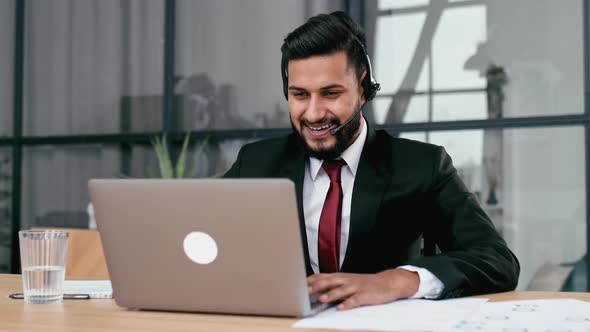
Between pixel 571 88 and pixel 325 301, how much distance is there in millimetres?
3180

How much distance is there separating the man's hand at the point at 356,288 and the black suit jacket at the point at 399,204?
412 millimetres

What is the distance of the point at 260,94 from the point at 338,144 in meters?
2.98

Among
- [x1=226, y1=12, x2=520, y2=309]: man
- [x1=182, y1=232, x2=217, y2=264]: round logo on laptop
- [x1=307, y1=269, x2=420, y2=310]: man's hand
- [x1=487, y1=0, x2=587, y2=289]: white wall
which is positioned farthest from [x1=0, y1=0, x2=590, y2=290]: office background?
[x1=182, y1=232, x2=217, y2=264]: round logo on laptop

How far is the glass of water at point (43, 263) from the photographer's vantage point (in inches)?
62.4

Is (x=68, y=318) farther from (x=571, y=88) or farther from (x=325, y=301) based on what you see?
(x=571, y=88)

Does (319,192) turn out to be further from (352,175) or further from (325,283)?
(325,283)

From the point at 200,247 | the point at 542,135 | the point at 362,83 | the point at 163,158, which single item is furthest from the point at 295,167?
the point at 163,158

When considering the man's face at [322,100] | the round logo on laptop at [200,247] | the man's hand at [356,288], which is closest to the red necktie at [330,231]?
the man's face at [322,100]

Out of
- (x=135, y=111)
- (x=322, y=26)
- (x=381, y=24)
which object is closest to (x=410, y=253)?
(x=322, y=26)

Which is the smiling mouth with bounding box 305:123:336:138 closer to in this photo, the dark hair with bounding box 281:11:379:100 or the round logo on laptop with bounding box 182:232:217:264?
the dark hair with bounding box 281:11:379:100

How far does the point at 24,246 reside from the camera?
1586 mm

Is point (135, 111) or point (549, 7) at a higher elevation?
point (549, 7)

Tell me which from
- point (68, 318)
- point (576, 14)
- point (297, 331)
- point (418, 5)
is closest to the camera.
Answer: point (297, 331)

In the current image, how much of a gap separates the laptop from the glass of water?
0.21 m
